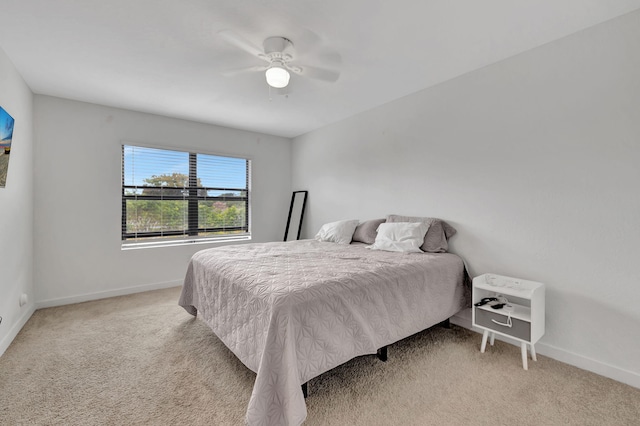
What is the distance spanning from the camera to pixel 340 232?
3535 mm

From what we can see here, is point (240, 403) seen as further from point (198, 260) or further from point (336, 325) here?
point (198, 260)

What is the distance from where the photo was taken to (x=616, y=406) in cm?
165

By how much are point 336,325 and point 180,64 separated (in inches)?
97.7

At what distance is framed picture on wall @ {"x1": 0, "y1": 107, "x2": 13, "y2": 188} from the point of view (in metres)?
2.16

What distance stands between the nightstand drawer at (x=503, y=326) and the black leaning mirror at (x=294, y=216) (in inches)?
123

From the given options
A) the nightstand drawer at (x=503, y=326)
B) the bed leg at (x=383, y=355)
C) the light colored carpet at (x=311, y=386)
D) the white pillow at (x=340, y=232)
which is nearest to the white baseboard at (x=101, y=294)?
the light colored carpet at (x=311, y=386)

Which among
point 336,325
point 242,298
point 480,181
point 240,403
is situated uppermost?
point 480,181

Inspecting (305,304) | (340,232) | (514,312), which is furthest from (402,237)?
(305,304)

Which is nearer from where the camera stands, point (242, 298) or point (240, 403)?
point (240, 403)

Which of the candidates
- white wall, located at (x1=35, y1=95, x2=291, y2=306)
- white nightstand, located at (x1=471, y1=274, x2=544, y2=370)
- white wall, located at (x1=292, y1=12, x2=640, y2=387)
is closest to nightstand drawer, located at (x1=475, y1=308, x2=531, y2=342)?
white nightstand, located at (x1=471, y1=274, x2=544, y2=370)

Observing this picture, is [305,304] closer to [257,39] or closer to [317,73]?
[257,39]

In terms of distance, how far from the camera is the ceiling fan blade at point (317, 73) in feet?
8.27

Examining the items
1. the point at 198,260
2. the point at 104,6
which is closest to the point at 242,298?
the point at 198,260

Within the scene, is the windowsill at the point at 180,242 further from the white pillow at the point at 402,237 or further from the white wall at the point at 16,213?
the white pillow at the point at 402,237
